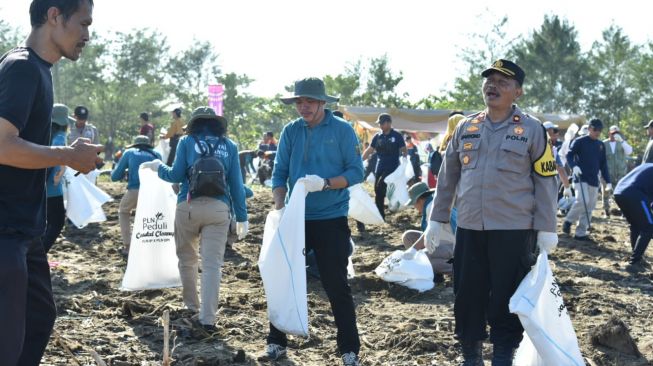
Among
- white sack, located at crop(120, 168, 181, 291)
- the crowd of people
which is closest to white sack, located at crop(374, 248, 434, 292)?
the crowd of people

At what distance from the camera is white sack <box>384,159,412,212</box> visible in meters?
12.8

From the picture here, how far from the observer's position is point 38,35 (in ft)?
10.3

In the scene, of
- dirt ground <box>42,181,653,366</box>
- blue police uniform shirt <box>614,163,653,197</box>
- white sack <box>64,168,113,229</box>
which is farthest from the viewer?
white sack <box>64,168,113,229</box>

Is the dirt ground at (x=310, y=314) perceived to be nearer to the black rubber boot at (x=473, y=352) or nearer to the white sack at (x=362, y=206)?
the white sack at (x=362, y=206)

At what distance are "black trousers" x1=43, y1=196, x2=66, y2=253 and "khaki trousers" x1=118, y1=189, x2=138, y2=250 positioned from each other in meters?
1.70

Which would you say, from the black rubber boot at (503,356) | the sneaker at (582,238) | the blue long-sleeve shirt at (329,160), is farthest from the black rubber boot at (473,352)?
the sneaker at (582,238)

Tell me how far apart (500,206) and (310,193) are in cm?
117

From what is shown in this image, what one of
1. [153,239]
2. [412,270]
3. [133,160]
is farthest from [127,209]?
[412,270]

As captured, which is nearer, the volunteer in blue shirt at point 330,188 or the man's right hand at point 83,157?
the man's right hand at point 83,157

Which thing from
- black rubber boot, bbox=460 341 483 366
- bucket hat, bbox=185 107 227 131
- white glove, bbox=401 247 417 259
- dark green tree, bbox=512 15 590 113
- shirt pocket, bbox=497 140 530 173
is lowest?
black rubber boot, bbox=460 341 483 366

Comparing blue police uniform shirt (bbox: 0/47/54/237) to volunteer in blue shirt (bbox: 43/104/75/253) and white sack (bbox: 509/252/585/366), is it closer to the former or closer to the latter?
white sack (bbox: 509/252/585/366)

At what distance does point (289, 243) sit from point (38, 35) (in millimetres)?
2304

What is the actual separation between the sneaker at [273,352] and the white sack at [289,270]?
27cm

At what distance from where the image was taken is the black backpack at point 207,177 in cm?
583
